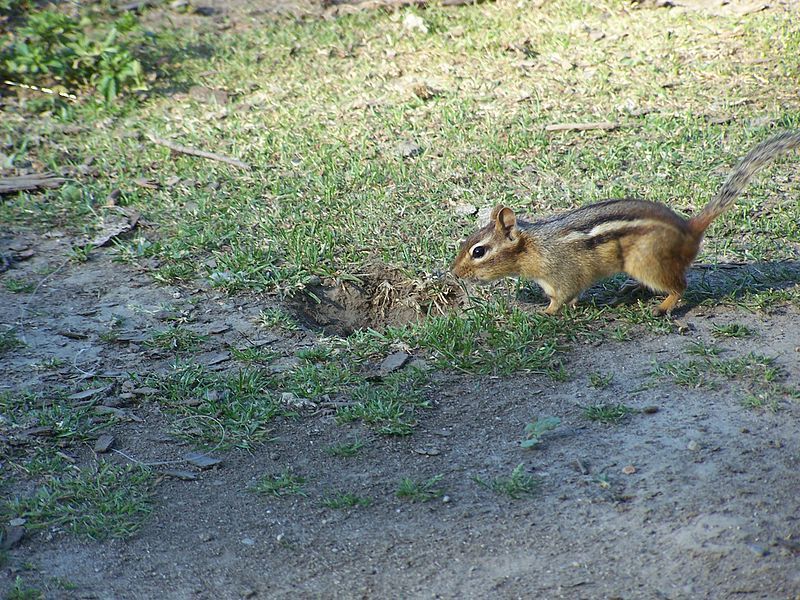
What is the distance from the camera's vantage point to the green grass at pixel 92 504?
3.98 m

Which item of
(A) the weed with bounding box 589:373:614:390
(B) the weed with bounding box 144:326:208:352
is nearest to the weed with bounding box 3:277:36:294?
(B) the weed with bounding box 144:326:208:352

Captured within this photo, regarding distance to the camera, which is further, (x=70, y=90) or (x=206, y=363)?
(x=70, y=90)

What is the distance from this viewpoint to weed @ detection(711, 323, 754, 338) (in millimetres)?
5137

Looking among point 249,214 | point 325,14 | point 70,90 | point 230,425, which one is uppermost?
point 325,14

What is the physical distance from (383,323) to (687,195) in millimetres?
2416

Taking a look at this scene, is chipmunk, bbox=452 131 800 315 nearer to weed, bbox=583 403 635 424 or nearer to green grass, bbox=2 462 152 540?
weed, bbox=583 403 635 424

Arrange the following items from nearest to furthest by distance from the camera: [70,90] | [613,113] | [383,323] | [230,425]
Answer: [230,425] → [383,323] → [613,113] → [70,90]

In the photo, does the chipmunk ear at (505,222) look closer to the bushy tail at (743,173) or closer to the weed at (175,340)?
the bushy tail at (743,173)

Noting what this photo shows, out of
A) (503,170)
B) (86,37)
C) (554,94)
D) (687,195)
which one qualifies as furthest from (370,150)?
(86,37)

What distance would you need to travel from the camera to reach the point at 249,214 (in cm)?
665

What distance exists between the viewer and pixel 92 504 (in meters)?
4.12

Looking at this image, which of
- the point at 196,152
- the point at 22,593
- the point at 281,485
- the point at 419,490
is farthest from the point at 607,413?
the point at 196,152

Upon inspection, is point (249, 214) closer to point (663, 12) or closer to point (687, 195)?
point (687, 195)

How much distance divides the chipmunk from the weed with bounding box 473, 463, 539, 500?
58.6 inches
